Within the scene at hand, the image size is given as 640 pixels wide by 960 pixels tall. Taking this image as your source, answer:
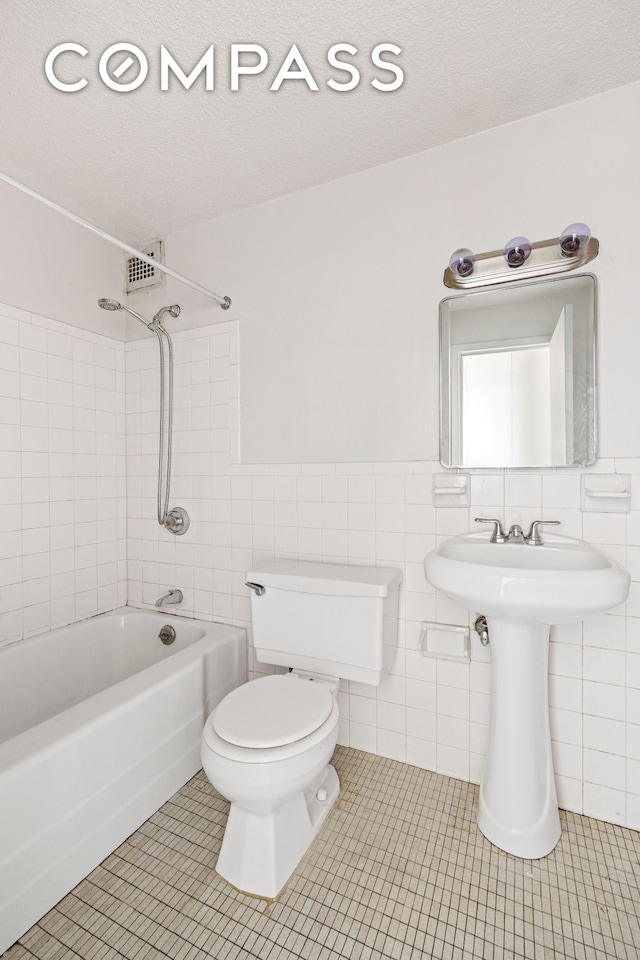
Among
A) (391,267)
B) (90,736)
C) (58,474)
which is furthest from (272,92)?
(90,736)

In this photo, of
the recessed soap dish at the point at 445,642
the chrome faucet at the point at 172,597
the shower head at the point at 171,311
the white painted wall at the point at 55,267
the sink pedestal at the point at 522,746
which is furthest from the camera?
the chrome faucet at the point at 172,597

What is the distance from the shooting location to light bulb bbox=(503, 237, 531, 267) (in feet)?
4.95

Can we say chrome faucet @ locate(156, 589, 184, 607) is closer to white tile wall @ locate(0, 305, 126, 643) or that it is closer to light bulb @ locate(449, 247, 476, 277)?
white tile wall @ locate(0, 305, 126, 643)

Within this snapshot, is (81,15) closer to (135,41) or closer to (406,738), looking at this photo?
(135,41)

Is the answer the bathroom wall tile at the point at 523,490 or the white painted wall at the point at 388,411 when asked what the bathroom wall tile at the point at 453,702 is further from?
the bathroom wall tile at the point at 523,490

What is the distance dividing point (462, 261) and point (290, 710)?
153 centimetres

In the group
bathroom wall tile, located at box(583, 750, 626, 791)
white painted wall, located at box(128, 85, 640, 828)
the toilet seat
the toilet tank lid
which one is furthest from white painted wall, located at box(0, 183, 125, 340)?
bathroom wall tile, located at box(583, 750, 626, 791)

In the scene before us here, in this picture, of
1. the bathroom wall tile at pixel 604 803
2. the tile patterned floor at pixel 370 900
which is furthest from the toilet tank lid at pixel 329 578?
the bathroom wall tile at pixel 604 803

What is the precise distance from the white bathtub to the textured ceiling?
1.88 m

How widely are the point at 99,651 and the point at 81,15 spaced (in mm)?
2259

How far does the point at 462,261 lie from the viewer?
1570 mm

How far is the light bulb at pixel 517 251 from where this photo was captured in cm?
151

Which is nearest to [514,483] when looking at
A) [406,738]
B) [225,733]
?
[406,738]

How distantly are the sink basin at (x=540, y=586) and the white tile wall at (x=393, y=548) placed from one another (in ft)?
0.87
